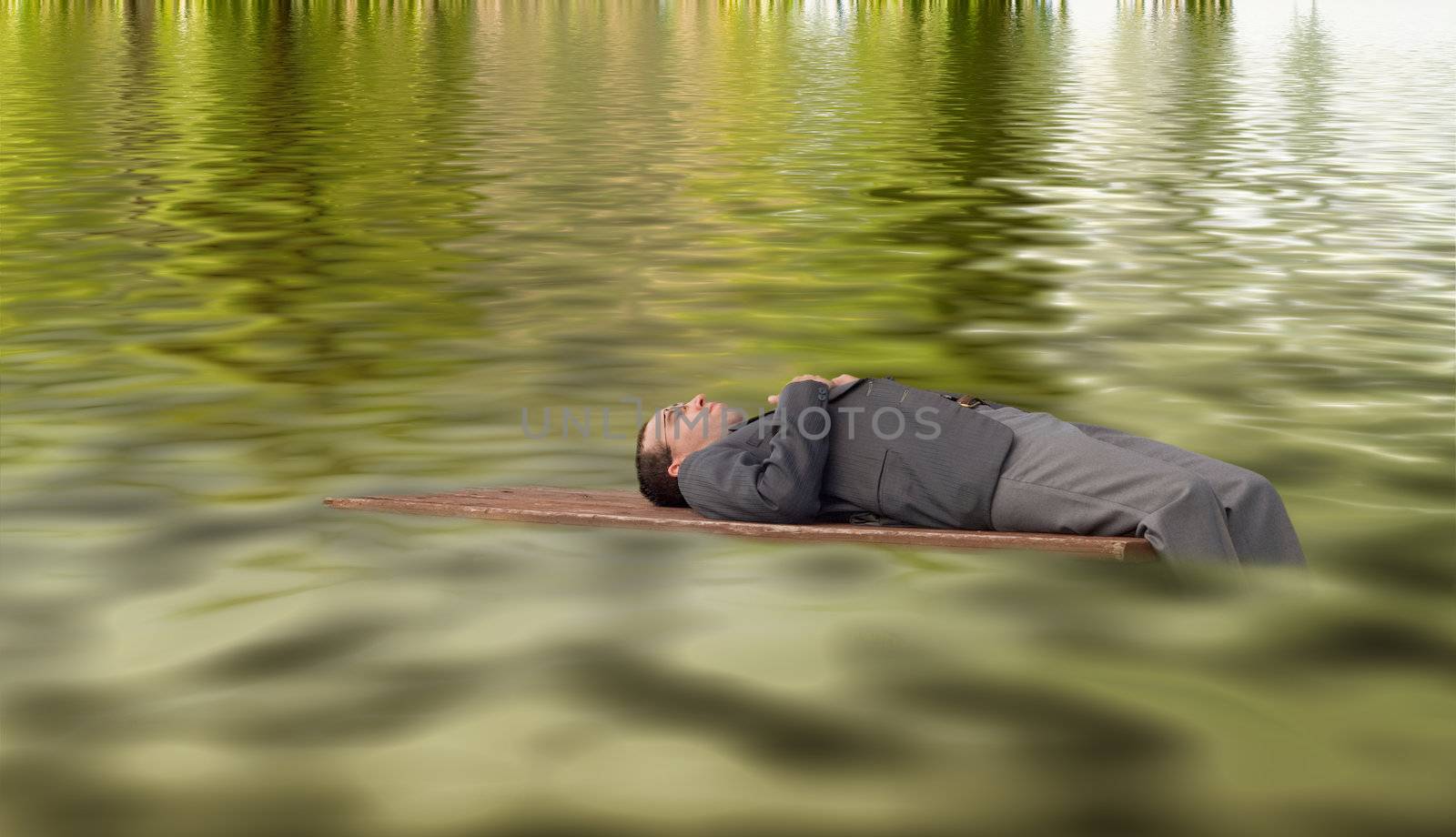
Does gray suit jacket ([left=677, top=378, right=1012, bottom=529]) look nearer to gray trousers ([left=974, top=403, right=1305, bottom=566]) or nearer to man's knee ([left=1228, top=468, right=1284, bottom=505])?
gray trousers ([left=974, top=403, right=1305, bottom=566])

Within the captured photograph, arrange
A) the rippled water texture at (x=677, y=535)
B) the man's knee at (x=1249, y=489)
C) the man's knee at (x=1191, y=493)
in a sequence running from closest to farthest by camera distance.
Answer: the rippled water texture at (x=677, y=535) → the man's knee at (x=1191, y=493) → the man's knee at (x=1249, y=489)

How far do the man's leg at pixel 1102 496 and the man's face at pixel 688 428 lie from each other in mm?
935

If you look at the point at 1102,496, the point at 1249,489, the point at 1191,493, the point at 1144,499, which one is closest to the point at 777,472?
the point at 1102,496

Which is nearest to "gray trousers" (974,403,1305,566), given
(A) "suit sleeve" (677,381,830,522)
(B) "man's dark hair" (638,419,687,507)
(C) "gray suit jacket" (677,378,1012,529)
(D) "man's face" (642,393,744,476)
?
(C) "gray suit jacket" (677,378,1012,529)

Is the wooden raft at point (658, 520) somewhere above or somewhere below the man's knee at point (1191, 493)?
below

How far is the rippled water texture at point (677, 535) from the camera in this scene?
3.95m

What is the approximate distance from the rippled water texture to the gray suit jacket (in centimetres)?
19

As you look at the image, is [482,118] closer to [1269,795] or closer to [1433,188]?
[1433,188]

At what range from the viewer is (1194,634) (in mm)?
4738

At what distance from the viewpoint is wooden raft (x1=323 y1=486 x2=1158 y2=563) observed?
197 inches

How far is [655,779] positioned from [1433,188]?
13.4 m

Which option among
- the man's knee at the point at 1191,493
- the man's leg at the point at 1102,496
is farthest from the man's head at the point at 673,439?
the man's knee at the point at 1191,493

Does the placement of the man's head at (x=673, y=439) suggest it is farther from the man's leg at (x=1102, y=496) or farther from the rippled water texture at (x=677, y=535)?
the man's leg at (x=1102, y=496)

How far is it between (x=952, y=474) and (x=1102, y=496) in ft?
1.47
